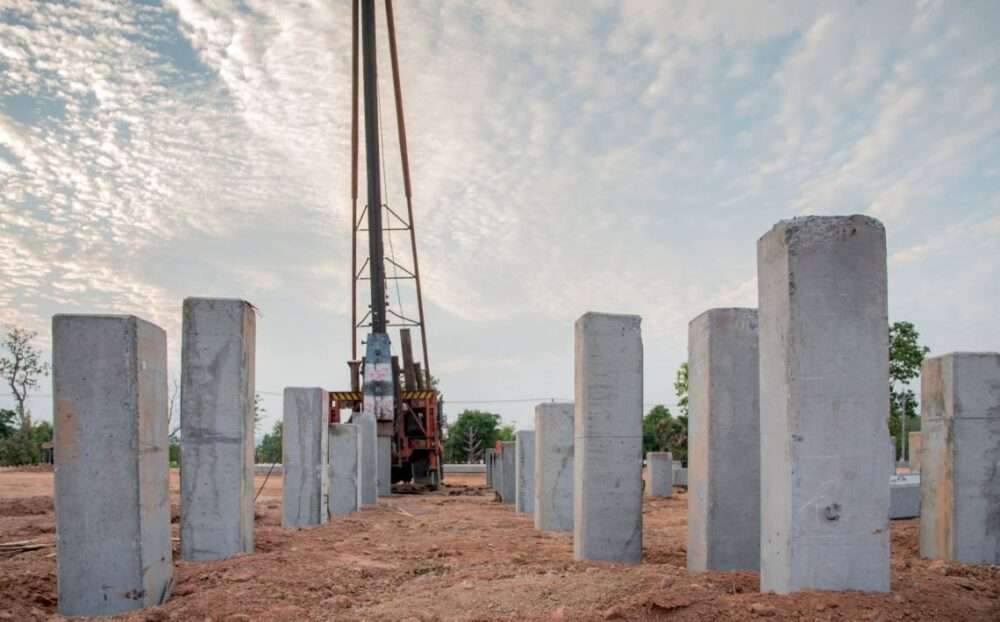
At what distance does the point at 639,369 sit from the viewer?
7406 millimetres

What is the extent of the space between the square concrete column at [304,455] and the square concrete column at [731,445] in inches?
206

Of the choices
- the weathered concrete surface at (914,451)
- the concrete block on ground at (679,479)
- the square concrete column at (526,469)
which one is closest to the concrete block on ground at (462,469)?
the concrete block on ground at (679,479)

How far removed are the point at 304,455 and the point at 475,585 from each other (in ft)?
15.0

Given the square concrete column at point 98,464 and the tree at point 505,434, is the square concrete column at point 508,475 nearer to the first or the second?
the square concrete column at point 98,464

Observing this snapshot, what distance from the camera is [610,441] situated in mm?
7305

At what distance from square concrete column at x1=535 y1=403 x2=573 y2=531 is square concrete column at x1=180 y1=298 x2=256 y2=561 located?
158 inches

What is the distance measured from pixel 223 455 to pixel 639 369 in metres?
3.79

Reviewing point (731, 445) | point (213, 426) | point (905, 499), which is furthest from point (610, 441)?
point (905, 499)

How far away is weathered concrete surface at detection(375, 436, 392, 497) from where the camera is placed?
18.5 meters

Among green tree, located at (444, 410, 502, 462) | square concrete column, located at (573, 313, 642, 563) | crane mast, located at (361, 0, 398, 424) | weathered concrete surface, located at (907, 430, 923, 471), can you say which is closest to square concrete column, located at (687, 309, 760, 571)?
square concrete column, located at (573, 313, 642, 563)

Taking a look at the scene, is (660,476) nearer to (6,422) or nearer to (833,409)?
(833,409)

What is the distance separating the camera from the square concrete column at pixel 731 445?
6.53m

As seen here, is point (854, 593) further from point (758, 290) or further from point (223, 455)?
point (223, 455)

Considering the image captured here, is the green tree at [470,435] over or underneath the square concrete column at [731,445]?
underneath
